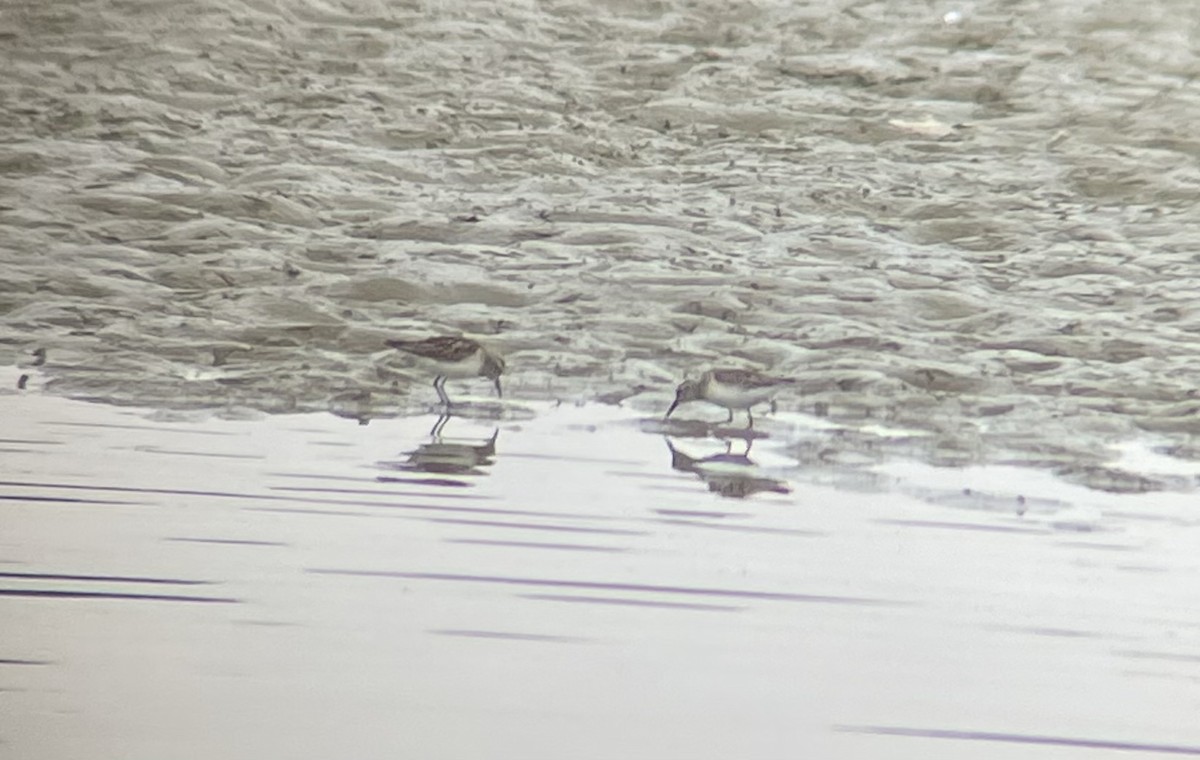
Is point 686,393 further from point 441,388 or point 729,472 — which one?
point 729,472

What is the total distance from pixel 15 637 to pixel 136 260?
3.44m

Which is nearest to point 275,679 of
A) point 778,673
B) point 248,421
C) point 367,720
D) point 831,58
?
point 367,720

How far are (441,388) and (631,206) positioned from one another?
2.02m

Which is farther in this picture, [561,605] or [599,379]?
[599,379]

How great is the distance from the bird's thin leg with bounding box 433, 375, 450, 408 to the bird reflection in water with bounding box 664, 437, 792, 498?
59cm

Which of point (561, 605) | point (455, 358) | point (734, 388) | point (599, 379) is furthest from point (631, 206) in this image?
point (561, 605)

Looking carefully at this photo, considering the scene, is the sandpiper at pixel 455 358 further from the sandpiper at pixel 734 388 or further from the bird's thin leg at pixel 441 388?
the sandpiper at pixel 734 388

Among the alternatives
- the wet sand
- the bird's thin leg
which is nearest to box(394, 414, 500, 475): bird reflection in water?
the wet sand

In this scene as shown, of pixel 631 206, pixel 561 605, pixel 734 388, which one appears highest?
pixel 631 206

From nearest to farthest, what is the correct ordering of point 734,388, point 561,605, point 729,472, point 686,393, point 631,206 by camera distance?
point 561,605 < point 729,472 < point 734,388 < point 686,393 < point 631,206

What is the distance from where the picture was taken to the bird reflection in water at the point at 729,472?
3223 millimetres

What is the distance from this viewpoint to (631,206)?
5.95m

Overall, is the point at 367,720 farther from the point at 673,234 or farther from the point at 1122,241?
the point at 1122,241

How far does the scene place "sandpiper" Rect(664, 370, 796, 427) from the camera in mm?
3945
